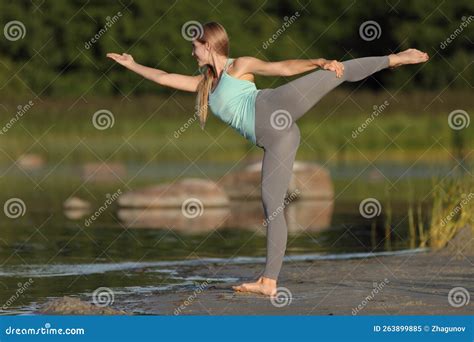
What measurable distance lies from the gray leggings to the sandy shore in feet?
1.82

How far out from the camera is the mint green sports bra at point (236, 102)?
34.3 feet

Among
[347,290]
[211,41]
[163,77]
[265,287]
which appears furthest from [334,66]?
[347,290]

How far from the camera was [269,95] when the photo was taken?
1046 centimetres

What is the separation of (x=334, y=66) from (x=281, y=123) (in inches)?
24.1

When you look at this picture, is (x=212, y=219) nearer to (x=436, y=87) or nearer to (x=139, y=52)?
(x=139, y=52)

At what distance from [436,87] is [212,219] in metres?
33.8

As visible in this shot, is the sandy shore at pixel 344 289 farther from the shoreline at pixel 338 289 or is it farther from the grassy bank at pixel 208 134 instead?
the grassy bank at pixel 208 134

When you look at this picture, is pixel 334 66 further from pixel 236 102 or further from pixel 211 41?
pixel 211 41

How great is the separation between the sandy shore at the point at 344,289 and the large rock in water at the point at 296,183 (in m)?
9.85

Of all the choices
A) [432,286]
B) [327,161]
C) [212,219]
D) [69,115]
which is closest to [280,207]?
[432,286]

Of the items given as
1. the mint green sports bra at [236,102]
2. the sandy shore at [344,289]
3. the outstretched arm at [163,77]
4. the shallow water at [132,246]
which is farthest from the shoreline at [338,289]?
the outstretched arm at [163,77]

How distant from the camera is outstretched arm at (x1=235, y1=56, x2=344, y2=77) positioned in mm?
10156

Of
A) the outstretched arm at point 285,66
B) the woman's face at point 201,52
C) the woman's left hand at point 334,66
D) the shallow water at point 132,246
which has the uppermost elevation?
the woman's left hand at point 334,66

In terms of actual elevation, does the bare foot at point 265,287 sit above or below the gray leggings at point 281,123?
below
